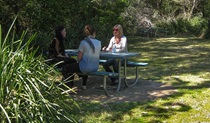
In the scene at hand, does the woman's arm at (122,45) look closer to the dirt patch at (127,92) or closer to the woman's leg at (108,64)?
the woman's leg at (108,64)

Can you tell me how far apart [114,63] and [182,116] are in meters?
2.86

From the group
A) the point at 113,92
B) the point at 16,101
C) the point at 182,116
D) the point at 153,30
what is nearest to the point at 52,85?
the point at 16,101

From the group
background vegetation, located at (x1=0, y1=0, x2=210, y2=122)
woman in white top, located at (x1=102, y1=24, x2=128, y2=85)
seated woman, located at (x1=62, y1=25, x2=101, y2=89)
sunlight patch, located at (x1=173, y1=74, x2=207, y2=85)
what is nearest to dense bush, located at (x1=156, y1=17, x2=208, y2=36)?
background vegetation, located at (x1=0, y1=0, x2=210, y2=122)

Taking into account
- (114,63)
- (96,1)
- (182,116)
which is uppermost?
(96,1)

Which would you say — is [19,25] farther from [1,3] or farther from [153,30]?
[153,30]

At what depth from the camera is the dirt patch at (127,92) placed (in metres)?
7.02

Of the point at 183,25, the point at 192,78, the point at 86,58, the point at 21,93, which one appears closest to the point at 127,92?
the point at 86,58

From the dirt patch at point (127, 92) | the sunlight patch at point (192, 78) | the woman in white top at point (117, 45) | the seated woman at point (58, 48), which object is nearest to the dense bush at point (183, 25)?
the sunlight patch at point (192, 78)

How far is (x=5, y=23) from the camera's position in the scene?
1359cm

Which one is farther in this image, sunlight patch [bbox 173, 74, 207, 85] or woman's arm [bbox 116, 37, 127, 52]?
sunlight patch [bbox 173, 74, 207, 85]

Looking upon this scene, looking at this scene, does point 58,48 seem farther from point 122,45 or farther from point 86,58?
point 122,45

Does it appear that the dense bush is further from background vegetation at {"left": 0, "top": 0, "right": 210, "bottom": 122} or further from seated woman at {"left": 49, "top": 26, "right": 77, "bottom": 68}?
seated woman at {"left": 49, "top": 26, "right": 77, "bottom": 68}

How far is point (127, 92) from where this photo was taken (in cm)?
763

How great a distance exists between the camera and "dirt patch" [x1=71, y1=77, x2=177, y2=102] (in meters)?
7.02
